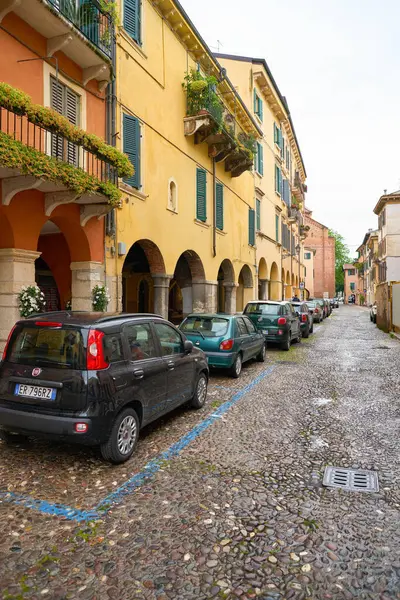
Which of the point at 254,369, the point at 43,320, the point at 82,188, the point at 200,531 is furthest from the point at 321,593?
the point at 254,369

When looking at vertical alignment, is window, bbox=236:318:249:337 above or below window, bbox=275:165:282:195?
below

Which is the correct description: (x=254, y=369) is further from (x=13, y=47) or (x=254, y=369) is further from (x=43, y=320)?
(x=13, y=47)

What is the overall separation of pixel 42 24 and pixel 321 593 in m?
10.0

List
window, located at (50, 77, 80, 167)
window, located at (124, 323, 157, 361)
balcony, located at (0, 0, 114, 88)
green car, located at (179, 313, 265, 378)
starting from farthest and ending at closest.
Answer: green car, located at (179, 313, 265, 378), window, located at (50, 77, 80, 167), balcony, located at (0, 0, 114, 88), window, located at (124, 323, 157, 361)

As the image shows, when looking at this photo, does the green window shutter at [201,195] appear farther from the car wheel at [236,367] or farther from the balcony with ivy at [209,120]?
the car wheel at [236,367]

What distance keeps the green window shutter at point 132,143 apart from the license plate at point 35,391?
7.86m

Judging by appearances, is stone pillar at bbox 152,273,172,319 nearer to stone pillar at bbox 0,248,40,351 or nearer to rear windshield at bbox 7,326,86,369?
stone pillar at bbox 0,248,40,351

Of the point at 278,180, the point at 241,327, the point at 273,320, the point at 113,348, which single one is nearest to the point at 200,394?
the point at 113,348

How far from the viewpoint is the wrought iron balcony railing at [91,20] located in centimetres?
895

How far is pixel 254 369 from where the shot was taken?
436 inches

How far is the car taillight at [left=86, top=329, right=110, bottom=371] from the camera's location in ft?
14.7

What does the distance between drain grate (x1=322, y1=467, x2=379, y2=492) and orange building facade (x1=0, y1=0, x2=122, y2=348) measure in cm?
630

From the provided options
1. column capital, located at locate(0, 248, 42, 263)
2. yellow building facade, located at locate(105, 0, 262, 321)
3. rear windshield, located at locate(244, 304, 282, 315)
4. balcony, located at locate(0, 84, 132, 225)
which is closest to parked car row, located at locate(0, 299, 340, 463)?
balcony, located at locate(0, 84, 132, 225)

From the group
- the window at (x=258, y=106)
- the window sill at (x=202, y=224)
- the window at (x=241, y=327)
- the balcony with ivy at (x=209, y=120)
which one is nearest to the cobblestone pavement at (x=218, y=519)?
the window at (x=241, y=327)
